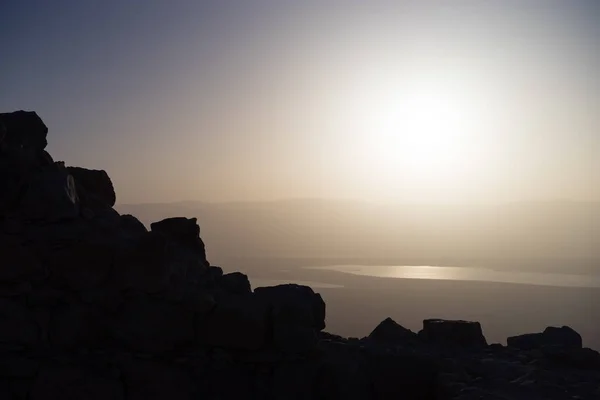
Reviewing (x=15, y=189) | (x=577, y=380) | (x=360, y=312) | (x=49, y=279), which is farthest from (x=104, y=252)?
(x=360, y=312)

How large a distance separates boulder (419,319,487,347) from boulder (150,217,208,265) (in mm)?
4032

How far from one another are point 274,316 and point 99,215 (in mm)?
3066

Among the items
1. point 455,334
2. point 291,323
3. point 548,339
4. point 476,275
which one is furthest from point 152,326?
point 476,275

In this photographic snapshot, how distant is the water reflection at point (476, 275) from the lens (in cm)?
8869

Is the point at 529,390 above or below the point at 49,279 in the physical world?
below

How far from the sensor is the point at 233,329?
7.71 metres

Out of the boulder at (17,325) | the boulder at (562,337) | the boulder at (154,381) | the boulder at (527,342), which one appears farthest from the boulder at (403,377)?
the boulder at (17,325)

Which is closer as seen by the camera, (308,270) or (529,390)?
(529,390)

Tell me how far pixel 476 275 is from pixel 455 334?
9357 centimetres

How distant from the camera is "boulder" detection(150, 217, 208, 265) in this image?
9273 millimetres

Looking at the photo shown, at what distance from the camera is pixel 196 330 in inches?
305

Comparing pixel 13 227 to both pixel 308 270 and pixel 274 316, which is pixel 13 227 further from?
pixel 308 270

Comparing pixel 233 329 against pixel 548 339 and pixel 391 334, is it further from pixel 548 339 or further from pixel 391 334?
pixel 548 339

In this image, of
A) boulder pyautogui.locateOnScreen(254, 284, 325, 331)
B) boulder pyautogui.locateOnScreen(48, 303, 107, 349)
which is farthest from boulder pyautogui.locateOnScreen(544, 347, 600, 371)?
boulder pyautogui.locateOnScreen(48, 303, 107, 349)
